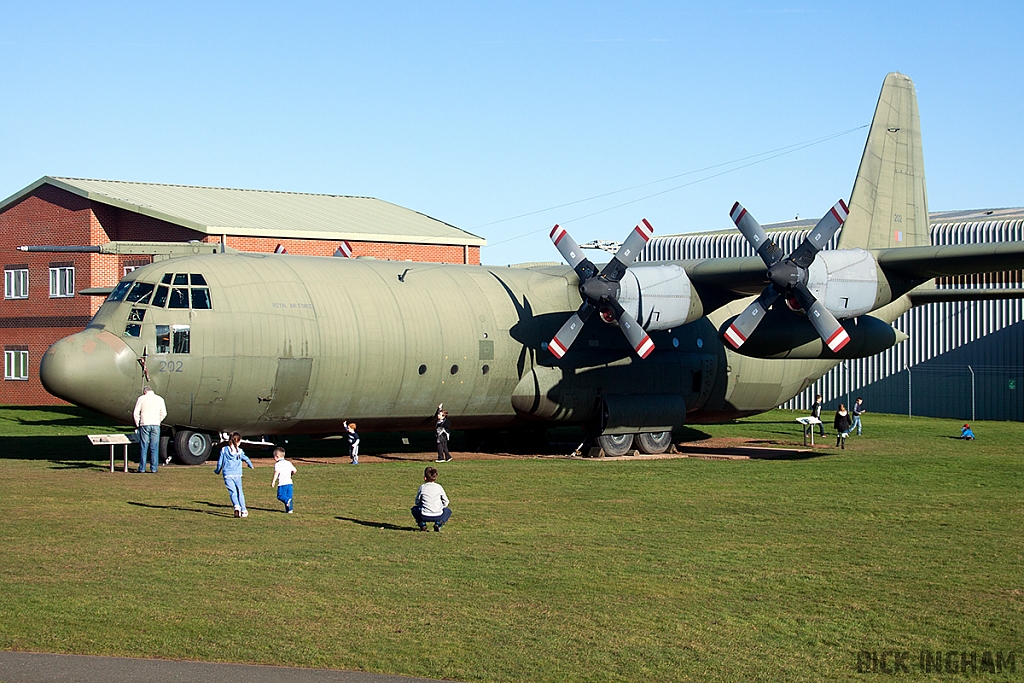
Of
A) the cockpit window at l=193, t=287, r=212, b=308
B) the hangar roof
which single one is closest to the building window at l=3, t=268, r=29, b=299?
the hangar roof

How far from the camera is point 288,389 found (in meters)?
24.4

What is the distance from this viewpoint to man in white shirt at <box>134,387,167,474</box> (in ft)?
73.7

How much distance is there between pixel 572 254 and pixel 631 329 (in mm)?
2418

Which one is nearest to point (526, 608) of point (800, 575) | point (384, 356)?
point (800, 575)

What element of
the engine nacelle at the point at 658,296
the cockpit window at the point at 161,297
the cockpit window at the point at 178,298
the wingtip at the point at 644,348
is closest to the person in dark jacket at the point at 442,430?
the wingtip at the point at 644,348

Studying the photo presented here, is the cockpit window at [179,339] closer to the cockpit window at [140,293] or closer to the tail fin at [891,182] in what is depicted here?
the cockpit window at [140,293]

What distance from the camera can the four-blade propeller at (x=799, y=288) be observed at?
26.5 m

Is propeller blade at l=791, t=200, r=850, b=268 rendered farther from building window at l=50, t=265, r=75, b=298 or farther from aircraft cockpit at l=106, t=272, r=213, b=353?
building window at l=50, t=265, r=75, b=298

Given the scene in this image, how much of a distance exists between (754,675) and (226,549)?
779cm

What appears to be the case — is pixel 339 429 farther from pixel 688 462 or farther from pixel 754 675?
pixel 754 675

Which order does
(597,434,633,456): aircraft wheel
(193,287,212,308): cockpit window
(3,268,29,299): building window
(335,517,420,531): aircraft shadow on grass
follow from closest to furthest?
1. (335,517,420,531): aircraft shadow on grass
2. (193,287,212,308): cockpit window
3. (597,434,633,456): aircraft wheel
4. (3,268,29,299): building window

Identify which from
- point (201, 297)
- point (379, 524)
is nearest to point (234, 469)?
point (379, 524)

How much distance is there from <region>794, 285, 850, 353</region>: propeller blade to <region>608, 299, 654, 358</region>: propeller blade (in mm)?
3631

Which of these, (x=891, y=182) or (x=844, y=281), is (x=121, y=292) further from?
(x=891, y=182)
